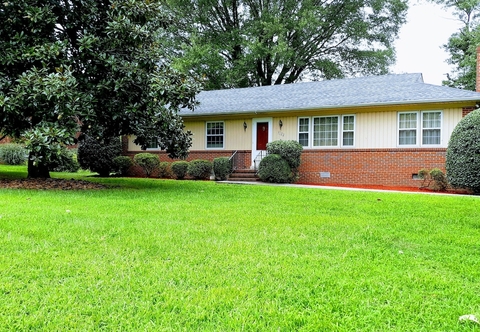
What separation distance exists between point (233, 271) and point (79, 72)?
8.06m

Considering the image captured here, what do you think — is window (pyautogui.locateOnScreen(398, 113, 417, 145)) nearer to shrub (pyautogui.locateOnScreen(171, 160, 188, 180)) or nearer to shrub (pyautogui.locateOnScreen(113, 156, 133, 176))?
shrub (pyautogui.locateOnScreen(171, 160, 188, 180))

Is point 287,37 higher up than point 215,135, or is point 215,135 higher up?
point 287,37

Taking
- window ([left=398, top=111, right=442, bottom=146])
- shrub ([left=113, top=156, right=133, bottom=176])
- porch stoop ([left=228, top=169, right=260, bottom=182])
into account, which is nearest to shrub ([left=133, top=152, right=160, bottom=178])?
shrub ([left=113, top=156, right=133, bottom=176])

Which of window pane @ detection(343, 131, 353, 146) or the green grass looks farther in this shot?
window pane @ detection(343, 131, 353, 146)

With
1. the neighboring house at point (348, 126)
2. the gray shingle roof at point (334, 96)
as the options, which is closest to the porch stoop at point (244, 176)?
the neighboring house at point (348, 126)

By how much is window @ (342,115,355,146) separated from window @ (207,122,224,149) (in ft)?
17.8

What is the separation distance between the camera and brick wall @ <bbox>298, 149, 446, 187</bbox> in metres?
12.8

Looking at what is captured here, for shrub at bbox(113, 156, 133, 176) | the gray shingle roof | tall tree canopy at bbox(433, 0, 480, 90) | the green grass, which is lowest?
the green grass

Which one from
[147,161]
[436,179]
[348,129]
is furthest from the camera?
[147,161]

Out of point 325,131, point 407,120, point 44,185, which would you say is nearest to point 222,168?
point 325,131

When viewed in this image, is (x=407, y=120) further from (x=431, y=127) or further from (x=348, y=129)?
(x=348, y=129)

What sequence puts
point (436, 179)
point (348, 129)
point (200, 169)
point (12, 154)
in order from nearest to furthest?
point (436, 179), point (348, 129), point (200, 169), point (12, 154)

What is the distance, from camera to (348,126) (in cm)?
1409

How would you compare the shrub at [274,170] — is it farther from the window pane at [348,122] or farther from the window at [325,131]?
the window pane at [348,122]
